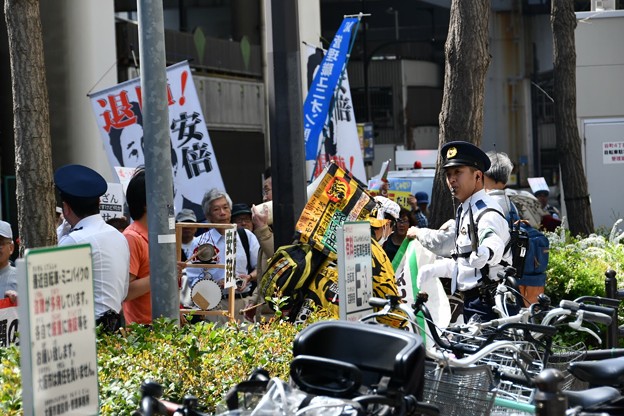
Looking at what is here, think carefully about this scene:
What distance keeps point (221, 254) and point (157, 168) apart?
264cm

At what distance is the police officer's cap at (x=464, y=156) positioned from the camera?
23.6ft

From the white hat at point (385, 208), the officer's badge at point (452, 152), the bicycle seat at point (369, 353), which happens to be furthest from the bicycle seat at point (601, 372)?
the white hat at point (385, 208)

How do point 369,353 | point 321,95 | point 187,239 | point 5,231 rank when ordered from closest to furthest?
point 369,353 → point 5,231 → point 187,239 → point 321,95

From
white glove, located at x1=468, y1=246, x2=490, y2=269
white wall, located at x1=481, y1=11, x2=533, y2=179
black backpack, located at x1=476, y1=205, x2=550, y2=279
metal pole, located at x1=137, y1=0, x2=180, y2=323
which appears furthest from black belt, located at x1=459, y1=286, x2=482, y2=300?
white wall, located at x1=481, y1=11, x2=533, y2=179

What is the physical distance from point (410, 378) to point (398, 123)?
46.1 m

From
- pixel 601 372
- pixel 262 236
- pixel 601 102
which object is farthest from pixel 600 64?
pixel 601 372

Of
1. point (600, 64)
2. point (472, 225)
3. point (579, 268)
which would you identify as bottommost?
point (579, 268)

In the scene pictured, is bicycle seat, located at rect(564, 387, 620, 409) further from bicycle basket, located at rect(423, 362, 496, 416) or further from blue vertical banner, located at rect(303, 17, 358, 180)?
blue vertical banner, located at rect(303, 17, 358, 180)

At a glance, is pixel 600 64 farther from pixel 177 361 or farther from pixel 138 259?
pixel 177 361

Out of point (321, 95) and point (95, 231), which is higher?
point (321, 95)

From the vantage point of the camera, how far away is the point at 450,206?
11.5 m

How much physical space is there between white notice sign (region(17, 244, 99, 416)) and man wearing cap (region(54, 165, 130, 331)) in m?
2.32

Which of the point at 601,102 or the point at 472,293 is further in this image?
the point at 601,102

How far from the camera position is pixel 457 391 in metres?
4.83
